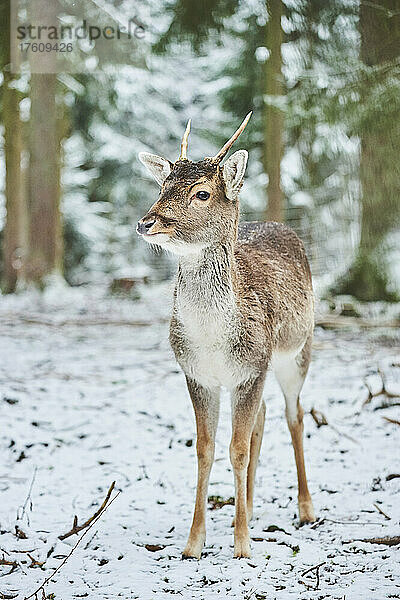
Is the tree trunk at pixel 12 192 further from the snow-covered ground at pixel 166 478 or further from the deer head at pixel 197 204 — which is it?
the deer head at pixel 197 204

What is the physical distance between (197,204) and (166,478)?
6.58ft

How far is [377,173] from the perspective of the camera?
6.81 metres

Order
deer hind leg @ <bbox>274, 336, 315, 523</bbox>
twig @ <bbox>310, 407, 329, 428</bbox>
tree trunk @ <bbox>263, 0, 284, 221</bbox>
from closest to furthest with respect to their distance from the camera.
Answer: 1. deer hind leg @ <bbox>274, 336, 315, 523</bbox>
2. twig @ <bbox>310, 407, 329, 428</bbox>
3. tree trunk @ <bbox>263, 0, 284, 221</bbox>

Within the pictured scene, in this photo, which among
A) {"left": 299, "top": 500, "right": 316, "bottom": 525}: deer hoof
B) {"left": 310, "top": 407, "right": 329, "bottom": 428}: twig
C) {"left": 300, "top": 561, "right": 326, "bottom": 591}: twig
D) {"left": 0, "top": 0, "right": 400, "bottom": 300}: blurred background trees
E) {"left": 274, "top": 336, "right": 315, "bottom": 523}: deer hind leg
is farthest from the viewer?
{"left": 0, "top": 0, "right": 400, "bottom": 300}: blurred background trees

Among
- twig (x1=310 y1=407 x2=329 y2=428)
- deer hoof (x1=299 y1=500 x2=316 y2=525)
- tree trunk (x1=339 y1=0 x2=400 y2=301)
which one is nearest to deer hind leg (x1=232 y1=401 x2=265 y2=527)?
deer hoof (x1=299 y1=500 x2=316 y2=525)

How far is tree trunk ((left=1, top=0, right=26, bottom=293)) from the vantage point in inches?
452

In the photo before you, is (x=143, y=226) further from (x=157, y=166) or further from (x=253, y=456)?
(x=253, y=456)

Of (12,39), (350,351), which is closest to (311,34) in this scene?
(350,351)

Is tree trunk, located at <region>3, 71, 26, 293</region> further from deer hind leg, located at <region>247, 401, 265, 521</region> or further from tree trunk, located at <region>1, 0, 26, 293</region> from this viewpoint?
deer hind leg, located at <region>247, 401, 265, 521</region>

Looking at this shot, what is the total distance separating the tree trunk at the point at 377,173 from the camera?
221 inches

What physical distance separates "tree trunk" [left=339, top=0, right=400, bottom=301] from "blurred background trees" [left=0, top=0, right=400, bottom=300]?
0.06 ft

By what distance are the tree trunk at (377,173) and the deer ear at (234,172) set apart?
2.40 meters

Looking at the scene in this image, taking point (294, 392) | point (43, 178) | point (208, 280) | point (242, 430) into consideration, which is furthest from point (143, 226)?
point (43, 178)

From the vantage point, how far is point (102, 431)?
17.9 ft
